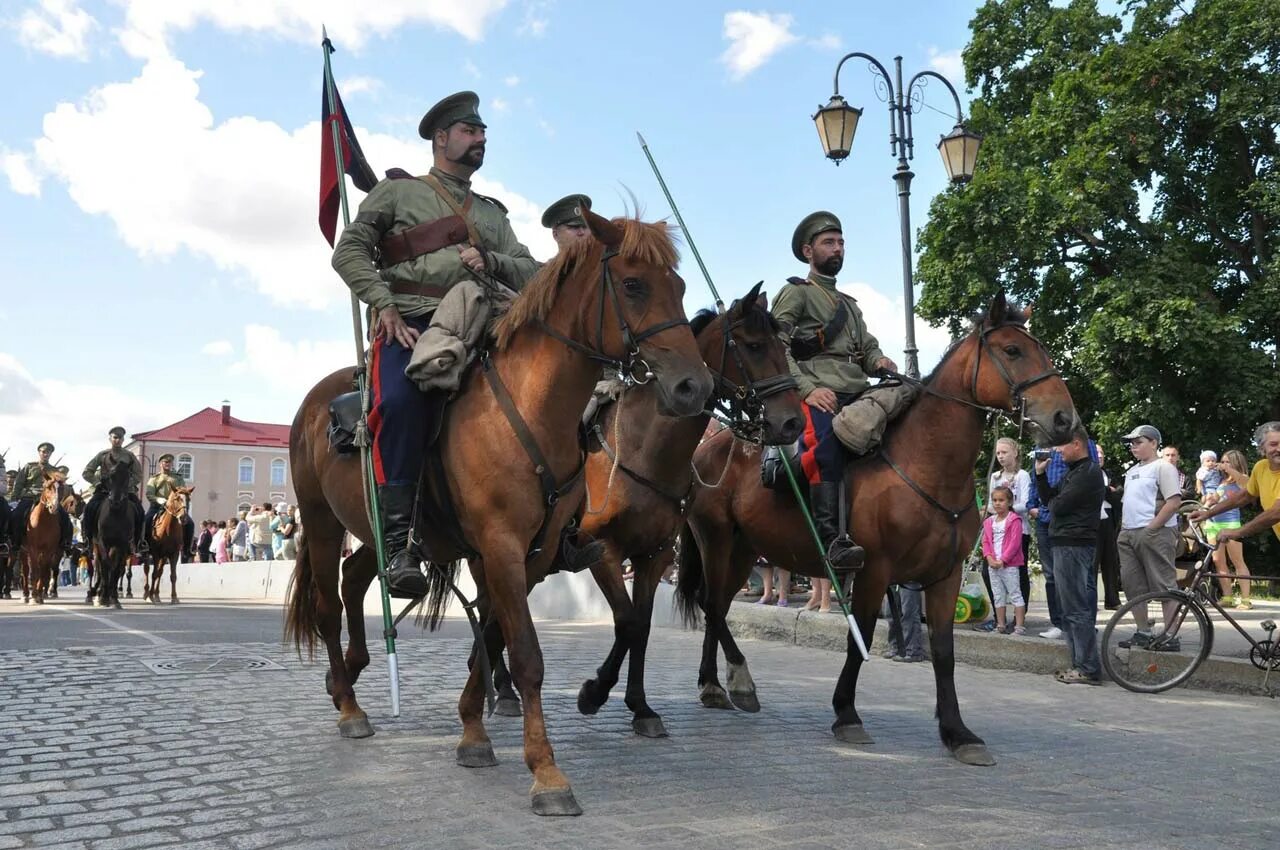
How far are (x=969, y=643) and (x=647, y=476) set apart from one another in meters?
5.60

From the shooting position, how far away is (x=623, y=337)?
519cm

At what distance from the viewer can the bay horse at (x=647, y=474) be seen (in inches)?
281

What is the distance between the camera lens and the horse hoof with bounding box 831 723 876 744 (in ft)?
22.5

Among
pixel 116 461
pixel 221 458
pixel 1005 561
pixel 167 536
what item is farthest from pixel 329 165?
pixel 221 458

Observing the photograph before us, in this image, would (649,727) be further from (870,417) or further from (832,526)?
(870,417)

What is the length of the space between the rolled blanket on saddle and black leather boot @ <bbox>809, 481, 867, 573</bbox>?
279 centimetres

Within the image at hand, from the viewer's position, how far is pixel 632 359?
16.9 feet

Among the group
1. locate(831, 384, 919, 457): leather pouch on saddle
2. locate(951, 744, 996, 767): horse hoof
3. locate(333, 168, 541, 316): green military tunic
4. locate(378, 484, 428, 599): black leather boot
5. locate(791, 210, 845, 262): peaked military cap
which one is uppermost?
locate(791, 210, 845, 262): peaked military cap

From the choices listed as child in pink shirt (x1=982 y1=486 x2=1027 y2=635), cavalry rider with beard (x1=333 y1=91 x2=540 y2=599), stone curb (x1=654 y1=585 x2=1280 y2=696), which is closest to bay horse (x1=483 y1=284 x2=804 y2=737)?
cavalry rider with beard (x1=333 y1=91 x2=540 y2=599)

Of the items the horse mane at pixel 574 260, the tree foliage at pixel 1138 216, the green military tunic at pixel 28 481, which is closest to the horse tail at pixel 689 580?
the horse mane at pixel 574 260

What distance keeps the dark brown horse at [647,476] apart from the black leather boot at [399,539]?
1657 mm

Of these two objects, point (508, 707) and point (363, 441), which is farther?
point (508, 707)

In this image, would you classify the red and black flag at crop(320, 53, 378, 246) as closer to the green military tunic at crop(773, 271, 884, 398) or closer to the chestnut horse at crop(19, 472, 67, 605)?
the green military tunic at crop(773, 271, 884, 398)

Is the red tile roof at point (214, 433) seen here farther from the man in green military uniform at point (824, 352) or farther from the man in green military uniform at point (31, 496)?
the man in green military uniform at point (824, 352)
